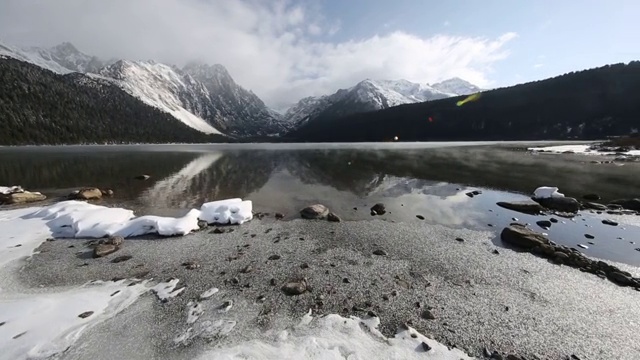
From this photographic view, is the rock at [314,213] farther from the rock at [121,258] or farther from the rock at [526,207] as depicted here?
the rock at [526,207]

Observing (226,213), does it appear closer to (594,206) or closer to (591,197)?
(594,206)

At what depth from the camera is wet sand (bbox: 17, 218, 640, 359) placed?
31.0ft

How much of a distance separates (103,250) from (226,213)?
8.34 m

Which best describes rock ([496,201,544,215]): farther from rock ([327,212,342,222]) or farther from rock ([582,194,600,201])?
rock ([327,212,342,222])

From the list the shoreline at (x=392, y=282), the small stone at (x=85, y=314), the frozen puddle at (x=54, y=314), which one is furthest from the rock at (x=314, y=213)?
the small stone at (x=85, y=314)

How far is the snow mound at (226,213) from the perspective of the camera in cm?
2231

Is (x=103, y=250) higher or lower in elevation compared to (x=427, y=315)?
higher

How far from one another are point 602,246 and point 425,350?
16152 mm

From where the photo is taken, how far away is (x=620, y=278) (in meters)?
13.2

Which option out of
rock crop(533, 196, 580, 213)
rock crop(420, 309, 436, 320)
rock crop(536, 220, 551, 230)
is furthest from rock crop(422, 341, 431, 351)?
rock crop(533, 196, 580, 213)

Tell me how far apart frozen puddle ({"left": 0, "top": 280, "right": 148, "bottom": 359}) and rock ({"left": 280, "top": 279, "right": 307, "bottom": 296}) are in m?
6.17

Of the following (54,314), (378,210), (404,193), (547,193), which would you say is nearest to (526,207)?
(547,193)

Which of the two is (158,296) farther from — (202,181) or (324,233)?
(202,181)

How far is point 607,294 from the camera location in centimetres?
1223
